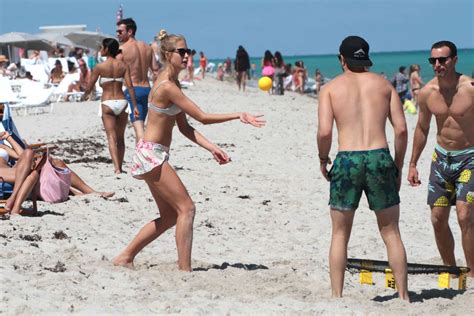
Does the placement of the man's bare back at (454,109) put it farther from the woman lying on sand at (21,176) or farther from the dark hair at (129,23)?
the dark hair at (129,23)

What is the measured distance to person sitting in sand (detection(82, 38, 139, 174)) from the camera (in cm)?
1062

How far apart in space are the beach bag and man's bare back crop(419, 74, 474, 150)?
138 inches

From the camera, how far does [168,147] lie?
636 cm

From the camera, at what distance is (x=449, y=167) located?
261 inches

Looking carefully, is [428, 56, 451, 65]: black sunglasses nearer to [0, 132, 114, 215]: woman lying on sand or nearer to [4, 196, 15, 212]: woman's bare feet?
[0, 132, 114, 215]: woman lying on sand

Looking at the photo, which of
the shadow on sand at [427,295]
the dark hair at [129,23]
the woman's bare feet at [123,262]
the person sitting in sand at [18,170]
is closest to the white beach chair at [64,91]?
the dark hair at [129,23]

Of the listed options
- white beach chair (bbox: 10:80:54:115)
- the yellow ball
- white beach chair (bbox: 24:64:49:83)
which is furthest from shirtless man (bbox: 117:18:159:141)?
white beach chair (bbox: 24:64:49:83)

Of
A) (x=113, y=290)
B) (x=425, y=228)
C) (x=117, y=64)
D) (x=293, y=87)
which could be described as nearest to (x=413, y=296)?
(x=113, y=290)

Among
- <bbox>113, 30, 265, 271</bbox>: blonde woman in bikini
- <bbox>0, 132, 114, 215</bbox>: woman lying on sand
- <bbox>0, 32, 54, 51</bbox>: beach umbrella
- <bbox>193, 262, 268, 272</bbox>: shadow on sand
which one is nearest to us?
<bbox>113, 30, 265, 271</bbox>: blonde woman in bikini

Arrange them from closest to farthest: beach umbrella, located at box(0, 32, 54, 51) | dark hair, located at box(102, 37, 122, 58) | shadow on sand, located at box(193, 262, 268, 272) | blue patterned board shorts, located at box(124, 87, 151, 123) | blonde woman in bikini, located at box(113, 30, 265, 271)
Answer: blonde woman in bikini, located at box(113, 30, 265, 271)
shadow on sand, located at box(193, 262, 268, 272)
dark hair, located at box(102, 37, 122, 58)
blue patterned board shorts, located at box(124, 87, 151, 123)
beach umbrella, located at box(0, 32, 54, 51)

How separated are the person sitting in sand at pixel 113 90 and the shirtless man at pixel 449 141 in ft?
15.4

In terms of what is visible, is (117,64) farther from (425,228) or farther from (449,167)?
(449,167)

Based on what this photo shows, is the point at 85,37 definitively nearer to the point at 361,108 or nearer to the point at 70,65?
the point at 70,65

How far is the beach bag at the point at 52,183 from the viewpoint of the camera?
8.35m
